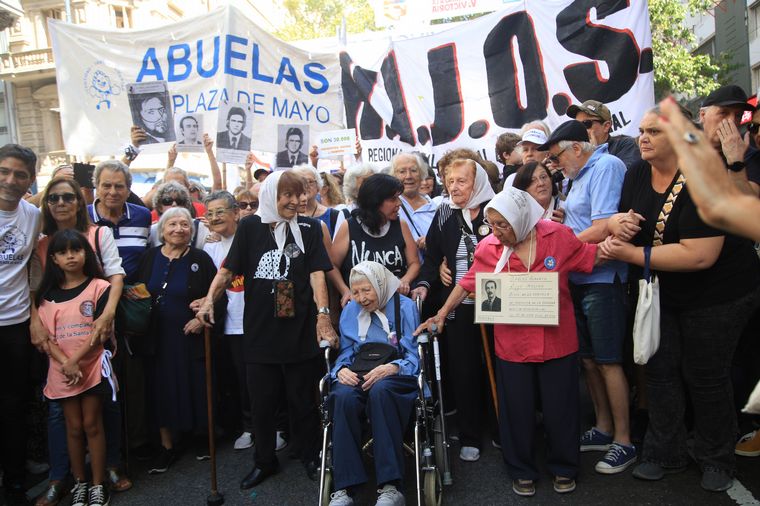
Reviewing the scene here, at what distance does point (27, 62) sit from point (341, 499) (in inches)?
1131

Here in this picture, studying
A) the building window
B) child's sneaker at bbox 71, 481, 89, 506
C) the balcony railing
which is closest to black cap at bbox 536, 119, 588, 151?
child's sneaker at bbox 71, 481, 89, 506

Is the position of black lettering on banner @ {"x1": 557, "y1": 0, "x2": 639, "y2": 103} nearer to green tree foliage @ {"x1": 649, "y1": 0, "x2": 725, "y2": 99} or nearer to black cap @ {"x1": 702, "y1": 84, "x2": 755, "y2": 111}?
black cap @ {"x1": 702, "y1": 84, "x2": 755, "y2": 111}

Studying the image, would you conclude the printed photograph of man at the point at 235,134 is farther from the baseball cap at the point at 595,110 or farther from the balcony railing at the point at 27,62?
the balcony railing at the point at 27,62

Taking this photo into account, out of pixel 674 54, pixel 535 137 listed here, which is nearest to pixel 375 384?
pixel 535 137

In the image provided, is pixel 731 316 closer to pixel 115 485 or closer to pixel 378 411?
pixel 378 411

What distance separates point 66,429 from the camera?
3844 millimetres

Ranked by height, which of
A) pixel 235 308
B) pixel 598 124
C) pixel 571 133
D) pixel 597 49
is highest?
pixel 597 49

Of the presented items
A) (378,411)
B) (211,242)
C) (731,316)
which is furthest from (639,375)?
(211,242)

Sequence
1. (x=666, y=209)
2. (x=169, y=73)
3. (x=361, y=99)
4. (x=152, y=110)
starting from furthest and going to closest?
(x=361, y=99) → (x=169, y=73) → (x=152, y=110) → (x=666, y=209)

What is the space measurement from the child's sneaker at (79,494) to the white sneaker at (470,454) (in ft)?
8.22

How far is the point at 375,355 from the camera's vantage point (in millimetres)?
3779

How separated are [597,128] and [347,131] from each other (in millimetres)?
3019

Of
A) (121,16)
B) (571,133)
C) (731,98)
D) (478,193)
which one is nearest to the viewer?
(731,98)

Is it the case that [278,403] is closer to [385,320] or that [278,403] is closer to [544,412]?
[385,320]
